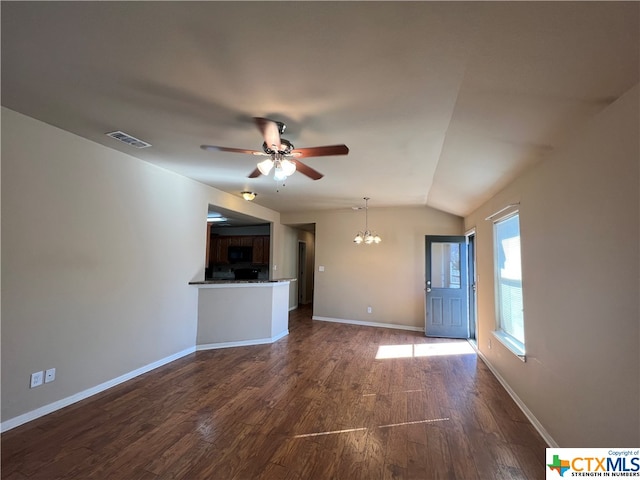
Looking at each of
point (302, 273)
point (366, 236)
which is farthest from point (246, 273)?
point (366, 236)

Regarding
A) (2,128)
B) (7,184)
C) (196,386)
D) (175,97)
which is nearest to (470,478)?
(196,386)

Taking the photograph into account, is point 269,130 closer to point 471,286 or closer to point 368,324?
point 471,286

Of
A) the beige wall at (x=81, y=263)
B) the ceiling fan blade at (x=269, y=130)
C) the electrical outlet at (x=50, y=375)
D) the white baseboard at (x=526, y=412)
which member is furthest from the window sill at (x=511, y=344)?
the electrical outlet at (x=50, y=375)

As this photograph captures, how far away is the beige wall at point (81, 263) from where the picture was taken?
7.57 ft

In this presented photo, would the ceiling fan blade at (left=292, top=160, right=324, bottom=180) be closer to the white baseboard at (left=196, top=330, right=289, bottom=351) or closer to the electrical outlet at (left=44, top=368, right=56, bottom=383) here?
the electrical outlet at (left=44, top=368, right=56, bottom=383)

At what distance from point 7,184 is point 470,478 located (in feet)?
13.2

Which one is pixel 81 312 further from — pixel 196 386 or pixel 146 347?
pixel 196 386

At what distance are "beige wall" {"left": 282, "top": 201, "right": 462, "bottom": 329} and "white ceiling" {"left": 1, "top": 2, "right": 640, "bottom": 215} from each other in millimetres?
3171

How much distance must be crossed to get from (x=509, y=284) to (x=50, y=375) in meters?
4.84

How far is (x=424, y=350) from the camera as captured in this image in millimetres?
4531

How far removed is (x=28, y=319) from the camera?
7.84ft

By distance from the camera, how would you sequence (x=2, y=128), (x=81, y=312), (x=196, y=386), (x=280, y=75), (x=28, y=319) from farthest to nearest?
(x=196, y=386) → (x=81, y=312) → (x=28, y=319) → (x=2, y=128) → (x=280, y=75)

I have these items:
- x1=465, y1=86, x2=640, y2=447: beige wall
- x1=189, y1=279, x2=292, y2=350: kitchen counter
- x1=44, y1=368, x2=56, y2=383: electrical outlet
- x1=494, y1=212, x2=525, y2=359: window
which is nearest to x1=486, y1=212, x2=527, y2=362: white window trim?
x1=494, y1=212, x2=525, y2=359: window

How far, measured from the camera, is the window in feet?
Answer: 10.1
